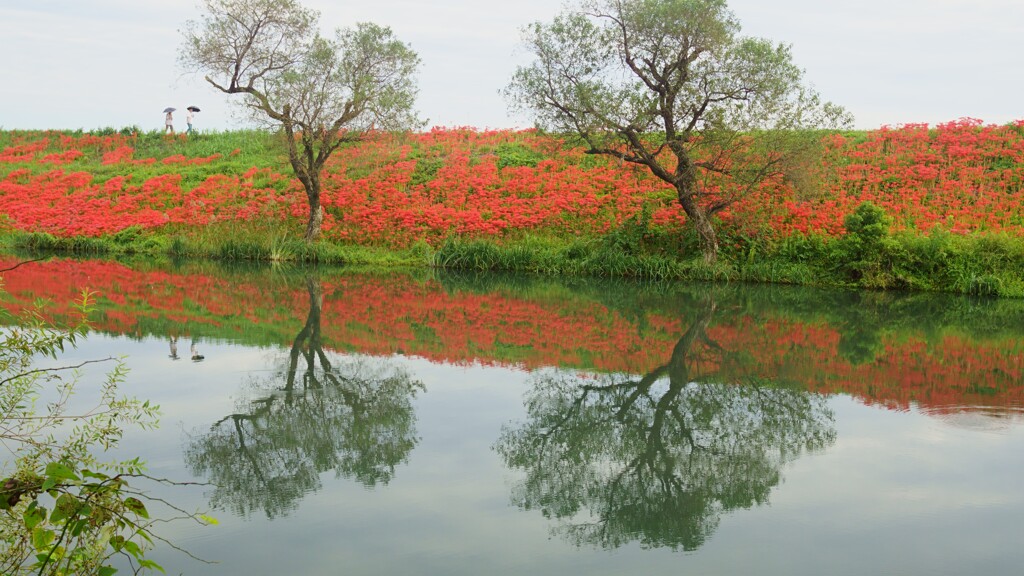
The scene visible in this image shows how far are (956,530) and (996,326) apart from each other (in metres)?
9.81

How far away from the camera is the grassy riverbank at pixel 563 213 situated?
18.8m

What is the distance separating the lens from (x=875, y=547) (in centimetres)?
468

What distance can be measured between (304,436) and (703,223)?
1458 centimetres

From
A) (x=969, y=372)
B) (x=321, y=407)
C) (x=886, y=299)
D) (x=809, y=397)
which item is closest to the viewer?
(x=321, y=407)

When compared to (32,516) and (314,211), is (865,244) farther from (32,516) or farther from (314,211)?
(32,516)

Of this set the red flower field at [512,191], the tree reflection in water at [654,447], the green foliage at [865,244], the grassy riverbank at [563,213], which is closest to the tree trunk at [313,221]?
the red flower field at [512,191]

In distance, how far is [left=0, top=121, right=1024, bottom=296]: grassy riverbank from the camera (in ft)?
61.8

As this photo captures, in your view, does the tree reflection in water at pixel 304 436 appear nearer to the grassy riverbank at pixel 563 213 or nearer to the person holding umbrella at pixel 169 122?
the grassy riverbank at pixel 563 213

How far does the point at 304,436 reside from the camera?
6535 millimetres

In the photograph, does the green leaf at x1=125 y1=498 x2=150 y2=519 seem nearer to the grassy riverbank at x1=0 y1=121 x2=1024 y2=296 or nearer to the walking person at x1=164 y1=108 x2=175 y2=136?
the grassy riverbank at x1=0 y1=121 x2=1024 y2=296

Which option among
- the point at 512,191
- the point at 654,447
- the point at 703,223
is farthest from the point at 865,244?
the point at 654,447

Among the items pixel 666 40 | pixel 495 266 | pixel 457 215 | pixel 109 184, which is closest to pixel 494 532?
pixel 666 40

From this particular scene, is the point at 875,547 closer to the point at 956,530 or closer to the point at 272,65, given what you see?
the point at 956,530

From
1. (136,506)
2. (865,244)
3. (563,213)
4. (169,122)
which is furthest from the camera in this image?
(169,122)
